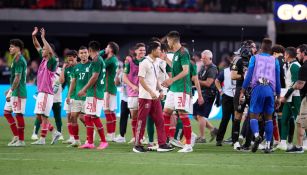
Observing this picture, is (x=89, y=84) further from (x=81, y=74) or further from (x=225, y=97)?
(x=225, y=97)

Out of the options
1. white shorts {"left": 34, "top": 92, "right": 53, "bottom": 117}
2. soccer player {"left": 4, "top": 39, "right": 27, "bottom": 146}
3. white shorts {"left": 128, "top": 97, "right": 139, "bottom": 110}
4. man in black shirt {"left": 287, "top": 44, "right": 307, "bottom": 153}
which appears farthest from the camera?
white shorts {"left": 128, "top": 97, "right": 139, "bottom": 110}

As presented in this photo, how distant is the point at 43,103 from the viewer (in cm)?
1919

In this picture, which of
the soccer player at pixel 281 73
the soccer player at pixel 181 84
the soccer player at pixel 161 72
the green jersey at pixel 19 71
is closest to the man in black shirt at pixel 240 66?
the soccer player at pixel 281 73

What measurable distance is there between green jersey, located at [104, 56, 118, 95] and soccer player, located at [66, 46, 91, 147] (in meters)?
1.24

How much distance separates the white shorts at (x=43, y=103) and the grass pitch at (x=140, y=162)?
3.21ft

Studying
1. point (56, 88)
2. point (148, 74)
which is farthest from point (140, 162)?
point (56, 88)

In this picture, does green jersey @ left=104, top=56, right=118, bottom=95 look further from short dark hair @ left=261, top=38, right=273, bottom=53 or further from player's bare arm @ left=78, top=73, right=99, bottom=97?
short dark hair @ left=261, top=38, right=273, bottom=53

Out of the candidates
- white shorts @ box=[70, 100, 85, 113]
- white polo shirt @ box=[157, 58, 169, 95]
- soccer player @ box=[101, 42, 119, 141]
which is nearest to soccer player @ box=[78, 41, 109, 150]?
white shorts @ box=[70, 100, 85, 113]

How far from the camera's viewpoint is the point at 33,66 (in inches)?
1398

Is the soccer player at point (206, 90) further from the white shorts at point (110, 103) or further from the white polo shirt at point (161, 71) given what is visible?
the white shorts at point (110, 103)

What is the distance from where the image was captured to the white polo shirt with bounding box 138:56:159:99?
17.3 meters

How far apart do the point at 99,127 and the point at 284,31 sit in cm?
2418

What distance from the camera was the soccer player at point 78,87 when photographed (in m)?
18.3

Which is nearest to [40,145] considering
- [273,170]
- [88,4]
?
[273,170]
